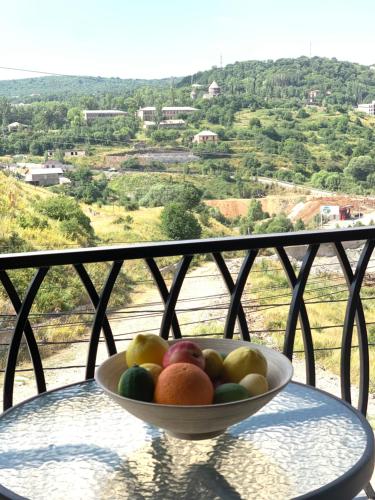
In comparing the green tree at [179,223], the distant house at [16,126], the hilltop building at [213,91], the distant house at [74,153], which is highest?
the hilltop building at [213,91]

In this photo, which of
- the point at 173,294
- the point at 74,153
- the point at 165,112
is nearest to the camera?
the point at 173,294

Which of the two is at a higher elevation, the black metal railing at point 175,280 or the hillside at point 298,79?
the hillside at point 298,79

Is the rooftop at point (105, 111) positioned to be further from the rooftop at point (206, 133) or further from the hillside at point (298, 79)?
the hillside at point (298, 79)

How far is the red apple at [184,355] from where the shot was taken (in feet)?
2.65

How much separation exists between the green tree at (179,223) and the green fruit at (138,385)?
12.9 m

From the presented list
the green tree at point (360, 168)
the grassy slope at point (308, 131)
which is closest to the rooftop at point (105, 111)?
the grassy slope at point (308, 131)

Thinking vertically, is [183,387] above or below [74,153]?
above

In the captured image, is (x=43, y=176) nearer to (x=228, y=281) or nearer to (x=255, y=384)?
(x=228, y=281)

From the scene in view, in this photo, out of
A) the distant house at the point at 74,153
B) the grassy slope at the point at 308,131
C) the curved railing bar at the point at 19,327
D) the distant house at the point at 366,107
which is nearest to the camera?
the curved railing bar at the point at 19,327

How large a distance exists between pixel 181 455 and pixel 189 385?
0.12 m

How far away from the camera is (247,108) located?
16.7 m

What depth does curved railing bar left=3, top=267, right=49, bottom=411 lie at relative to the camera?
3.91 feet

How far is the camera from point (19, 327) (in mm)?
1202

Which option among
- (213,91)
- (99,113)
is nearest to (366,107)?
(213,91)
